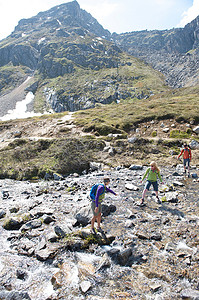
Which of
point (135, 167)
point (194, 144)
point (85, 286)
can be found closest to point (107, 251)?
A: point (85, 286)

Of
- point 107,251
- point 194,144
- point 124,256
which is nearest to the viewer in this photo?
point 124,256

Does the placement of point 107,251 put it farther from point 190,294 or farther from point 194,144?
point 194,144

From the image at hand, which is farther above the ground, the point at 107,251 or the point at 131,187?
the point at 107,251

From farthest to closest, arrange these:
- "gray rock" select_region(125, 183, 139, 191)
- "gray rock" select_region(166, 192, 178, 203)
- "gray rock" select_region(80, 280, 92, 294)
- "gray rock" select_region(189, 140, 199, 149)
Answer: "gray rock" select_region(189, 140, 199, 149)
"gray rock" select_region(125, 183, 139, 191)
"gray rock" select_region(166, 192, 178, 203)
"gray rock" select_region(80, 280, 92, 294)

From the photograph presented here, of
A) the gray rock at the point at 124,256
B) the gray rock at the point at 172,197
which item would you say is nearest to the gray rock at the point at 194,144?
the gray rock at the point at 172,197

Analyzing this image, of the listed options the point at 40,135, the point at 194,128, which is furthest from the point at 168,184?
the point at 40,135

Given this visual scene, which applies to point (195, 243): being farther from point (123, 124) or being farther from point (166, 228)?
point (123, 124)

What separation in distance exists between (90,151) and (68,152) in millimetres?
3215

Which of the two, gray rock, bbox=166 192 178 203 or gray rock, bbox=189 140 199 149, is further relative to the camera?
gray rock, bbox=189 140 199 149

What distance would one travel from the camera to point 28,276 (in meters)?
7.24

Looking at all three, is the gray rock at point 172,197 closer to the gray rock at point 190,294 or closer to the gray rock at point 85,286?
the gray rock at point 190,294

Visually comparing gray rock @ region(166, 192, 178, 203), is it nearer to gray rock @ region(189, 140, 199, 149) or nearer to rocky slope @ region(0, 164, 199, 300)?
rocky slope @ region(0, 164, 199, 300)

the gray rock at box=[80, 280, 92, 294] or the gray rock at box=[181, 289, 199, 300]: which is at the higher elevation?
the gray rock at box=[181, 289, 199, 300]

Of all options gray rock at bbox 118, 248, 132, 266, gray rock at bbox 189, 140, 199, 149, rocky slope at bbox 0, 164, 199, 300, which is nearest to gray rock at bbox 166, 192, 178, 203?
rocky slope at bbox 0, 164, 199, 300
